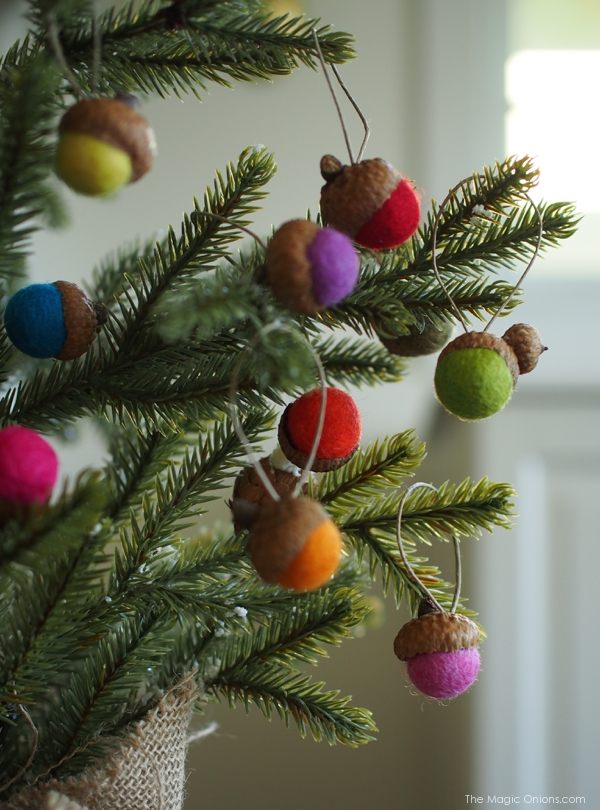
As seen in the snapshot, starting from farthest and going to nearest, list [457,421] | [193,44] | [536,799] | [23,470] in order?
[457,421] < [536,799] < [193,44] < [23,470]

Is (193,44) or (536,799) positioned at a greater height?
(193,44)

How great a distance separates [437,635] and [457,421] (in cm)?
63

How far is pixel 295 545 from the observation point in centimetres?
29

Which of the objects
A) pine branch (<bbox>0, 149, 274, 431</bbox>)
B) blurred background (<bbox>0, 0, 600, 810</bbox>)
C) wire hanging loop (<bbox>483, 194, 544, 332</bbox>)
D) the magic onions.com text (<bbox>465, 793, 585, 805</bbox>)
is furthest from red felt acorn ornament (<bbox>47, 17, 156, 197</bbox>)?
the magic onions.com text (<bbox>465, 793, 585, 805</bbox>)

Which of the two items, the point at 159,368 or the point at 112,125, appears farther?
the point at 159,368

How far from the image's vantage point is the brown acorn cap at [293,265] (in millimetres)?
298

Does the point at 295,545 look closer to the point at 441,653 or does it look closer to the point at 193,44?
the point at 441,653

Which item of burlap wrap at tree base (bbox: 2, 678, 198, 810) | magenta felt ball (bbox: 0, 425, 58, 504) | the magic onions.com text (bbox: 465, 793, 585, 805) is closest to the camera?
magenta felt ball (bbox: 0, 425, 58, 504)

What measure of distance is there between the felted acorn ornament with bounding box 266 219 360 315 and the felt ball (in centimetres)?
A: 9

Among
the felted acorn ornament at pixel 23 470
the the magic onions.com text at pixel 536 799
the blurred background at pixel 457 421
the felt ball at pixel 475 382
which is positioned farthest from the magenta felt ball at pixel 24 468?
the the magic onions.com text at pixel 536 799

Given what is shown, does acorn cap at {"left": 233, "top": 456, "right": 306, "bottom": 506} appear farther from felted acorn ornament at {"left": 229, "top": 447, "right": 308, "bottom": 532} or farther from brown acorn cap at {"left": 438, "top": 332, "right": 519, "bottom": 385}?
brown acorn cap at {"left": 438, "top": 332, "right": 519, "bottom": 385}

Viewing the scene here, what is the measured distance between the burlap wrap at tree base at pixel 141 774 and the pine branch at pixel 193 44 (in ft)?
1.24

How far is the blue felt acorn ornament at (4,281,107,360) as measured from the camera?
0.37m

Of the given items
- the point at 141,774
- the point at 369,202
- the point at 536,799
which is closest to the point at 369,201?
the point at 369,202
